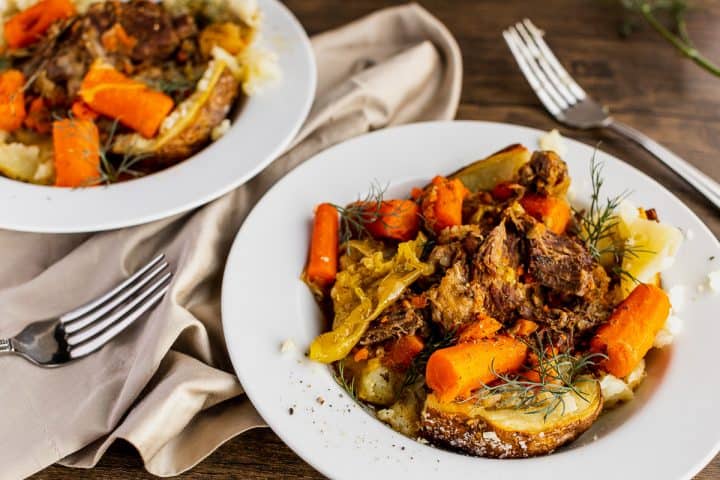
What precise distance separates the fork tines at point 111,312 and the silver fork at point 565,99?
2179 mm

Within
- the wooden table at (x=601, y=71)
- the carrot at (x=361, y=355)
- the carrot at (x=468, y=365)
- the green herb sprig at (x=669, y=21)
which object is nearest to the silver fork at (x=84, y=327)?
the carrot at (x=361, y=355)

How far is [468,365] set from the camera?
7.72 feet

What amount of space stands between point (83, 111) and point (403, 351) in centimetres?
187

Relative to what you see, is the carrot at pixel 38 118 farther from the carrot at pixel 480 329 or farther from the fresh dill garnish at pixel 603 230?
the fresh dill garnish at pixel 603 230

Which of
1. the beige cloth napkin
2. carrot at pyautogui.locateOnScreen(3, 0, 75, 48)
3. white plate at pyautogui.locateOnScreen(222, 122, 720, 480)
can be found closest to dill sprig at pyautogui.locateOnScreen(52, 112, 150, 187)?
the beige cloth napkin

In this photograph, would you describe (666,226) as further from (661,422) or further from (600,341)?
(661,422)

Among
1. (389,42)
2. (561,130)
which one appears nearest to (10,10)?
(389,42)

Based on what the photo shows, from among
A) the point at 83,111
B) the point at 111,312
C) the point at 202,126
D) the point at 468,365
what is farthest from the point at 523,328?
the point at 83,111

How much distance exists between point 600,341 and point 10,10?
314 cm

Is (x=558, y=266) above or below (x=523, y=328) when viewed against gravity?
above

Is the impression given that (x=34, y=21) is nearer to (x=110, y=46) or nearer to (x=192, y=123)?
(x=110, y=46)

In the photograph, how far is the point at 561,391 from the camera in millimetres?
2354

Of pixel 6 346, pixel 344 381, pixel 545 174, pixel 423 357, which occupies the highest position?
pixel 545 174

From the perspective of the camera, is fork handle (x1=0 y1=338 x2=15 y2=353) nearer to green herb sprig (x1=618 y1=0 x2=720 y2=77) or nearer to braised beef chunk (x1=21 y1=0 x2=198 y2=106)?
braised beef chunk (x1=21 y1=0 x2=198 y2=106)
